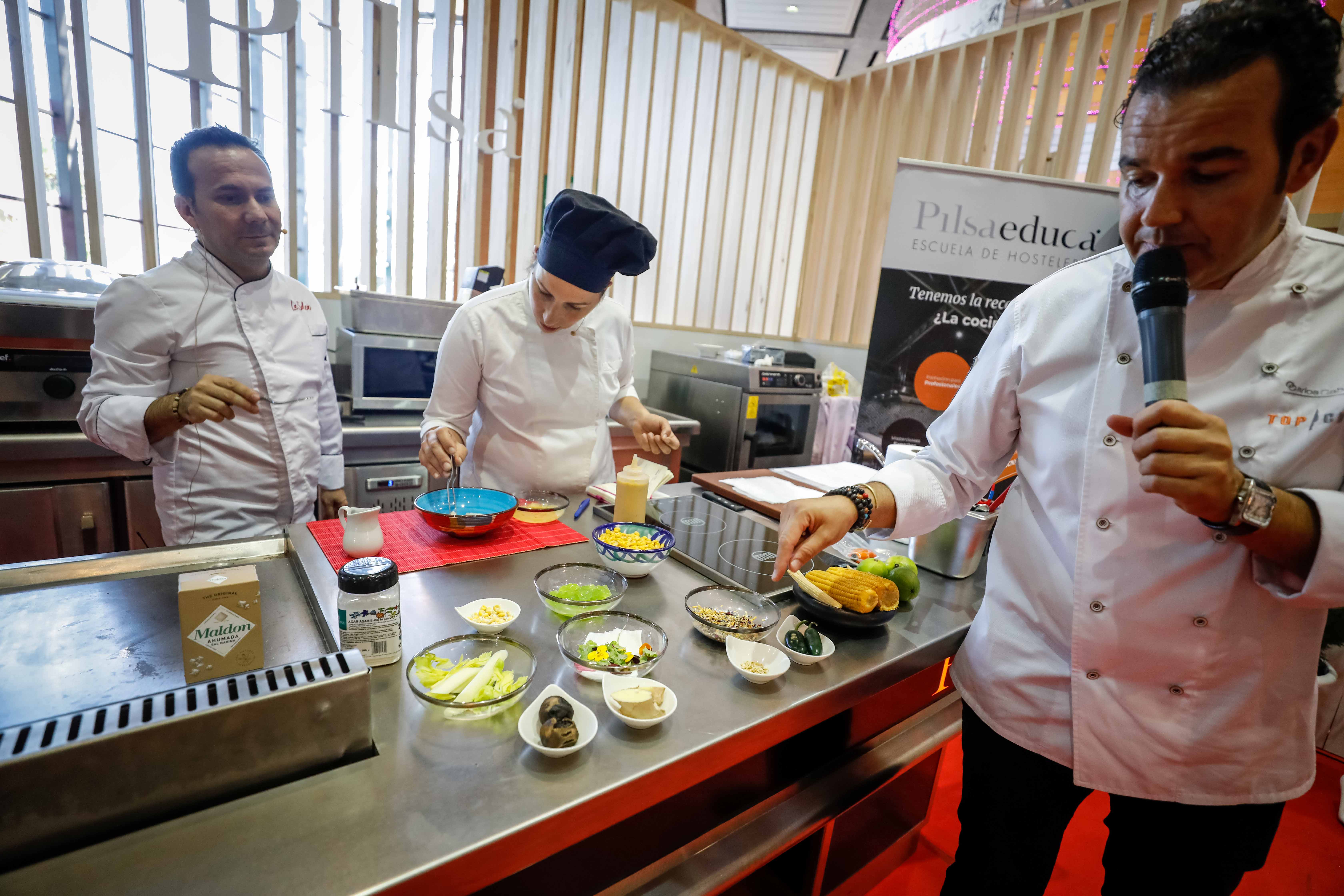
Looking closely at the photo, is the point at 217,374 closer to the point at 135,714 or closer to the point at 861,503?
the point at 135,714

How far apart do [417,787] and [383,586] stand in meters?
0.32

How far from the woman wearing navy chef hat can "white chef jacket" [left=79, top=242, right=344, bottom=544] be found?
440 millimetres

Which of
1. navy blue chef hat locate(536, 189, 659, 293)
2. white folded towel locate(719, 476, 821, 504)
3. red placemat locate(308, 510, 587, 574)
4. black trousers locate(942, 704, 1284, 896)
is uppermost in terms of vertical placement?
navy blue chef hat locate(536, 189, 659, 293)

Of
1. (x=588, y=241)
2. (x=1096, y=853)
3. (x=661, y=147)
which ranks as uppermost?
(x=661, y=147)

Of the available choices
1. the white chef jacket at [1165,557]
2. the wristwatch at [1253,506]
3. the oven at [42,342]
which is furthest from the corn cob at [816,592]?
the oven at [42,342]

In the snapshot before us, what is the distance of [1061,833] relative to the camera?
1174 millimetres

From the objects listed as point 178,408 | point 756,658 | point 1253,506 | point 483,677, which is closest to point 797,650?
point 756,658

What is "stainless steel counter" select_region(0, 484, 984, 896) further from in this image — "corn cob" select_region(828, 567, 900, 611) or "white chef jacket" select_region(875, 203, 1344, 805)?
"white chef jacket" select_region(875, 203, 1344, 805)

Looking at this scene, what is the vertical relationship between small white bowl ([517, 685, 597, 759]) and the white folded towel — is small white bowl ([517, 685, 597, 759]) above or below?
below

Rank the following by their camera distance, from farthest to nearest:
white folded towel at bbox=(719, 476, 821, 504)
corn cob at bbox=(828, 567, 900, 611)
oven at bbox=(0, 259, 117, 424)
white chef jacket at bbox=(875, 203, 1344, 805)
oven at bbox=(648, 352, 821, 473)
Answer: oven at bbox=(648, 352, 821, 473)
oven at bbox=(0, 259, 117, 424)
white folded towel at bbox=(719, 476, 821, 504)
corn cob at bbox=(828, 567, 900, 611)
white chef jacket at bbox=(875, 203, 1344, 805)

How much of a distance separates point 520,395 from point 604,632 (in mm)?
1129

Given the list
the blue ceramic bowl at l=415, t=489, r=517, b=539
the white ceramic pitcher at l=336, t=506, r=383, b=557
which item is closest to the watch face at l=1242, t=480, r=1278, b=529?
the blue ceramic bowl at l=415, t=489, r=517, b=539

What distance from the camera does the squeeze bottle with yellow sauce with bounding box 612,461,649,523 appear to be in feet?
5.44

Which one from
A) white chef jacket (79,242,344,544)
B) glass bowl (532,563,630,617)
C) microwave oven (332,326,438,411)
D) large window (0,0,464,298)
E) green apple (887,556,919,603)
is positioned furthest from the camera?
microwave oven (332,326,438,411)
